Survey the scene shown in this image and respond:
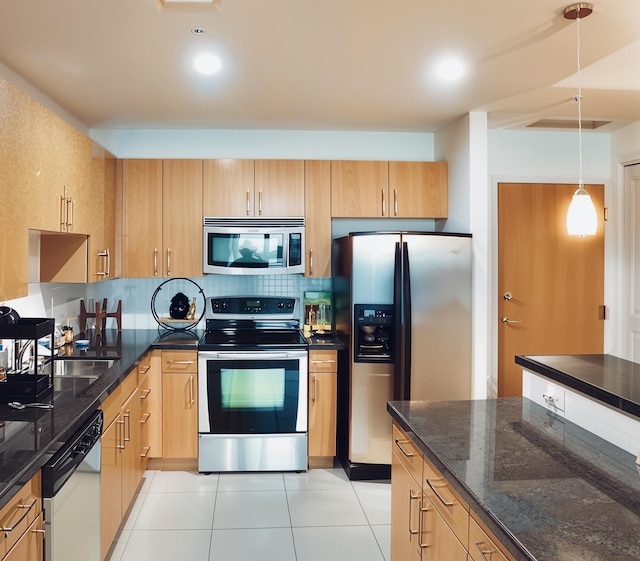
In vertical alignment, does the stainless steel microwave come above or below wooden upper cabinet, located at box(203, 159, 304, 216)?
below

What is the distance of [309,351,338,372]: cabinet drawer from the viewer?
3715mm

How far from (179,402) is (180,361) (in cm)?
27

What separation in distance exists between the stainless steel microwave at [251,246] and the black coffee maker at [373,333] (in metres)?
0.66

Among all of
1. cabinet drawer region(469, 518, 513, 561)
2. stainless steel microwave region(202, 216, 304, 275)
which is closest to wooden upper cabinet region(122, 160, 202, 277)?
stainless steel microwave region(202, 216, 304, 275)

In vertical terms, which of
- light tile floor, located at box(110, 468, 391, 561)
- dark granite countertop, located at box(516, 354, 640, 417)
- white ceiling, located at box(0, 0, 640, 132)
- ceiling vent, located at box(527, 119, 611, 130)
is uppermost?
ceiling vent, located at box(527, 119, 611, 130)

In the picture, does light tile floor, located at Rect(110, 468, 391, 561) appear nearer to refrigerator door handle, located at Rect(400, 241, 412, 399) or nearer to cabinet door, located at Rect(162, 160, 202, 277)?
refrigerator door handle, located at Rect(400, 241, 412, 399)

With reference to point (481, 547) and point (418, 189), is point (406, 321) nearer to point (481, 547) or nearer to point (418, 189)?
point (418, 189)

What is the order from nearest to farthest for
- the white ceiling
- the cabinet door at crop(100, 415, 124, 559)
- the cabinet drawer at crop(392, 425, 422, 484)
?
1. the cabinet drawer at crop(392, 425, 422, 484)
2. the white ceiling
3. the cabinet door at crop(100, 415, 124, 559)

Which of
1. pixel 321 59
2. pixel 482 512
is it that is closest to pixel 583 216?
pixel 482 512

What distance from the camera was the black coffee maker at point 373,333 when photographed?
351 cm

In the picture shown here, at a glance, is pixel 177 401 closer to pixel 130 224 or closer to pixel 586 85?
pixel 130 224

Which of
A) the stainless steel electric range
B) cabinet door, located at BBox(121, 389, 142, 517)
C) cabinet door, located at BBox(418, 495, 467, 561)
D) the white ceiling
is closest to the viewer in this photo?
cabinet door, located at BBox(418, 495, 467, 561)

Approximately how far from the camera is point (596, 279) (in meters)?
4.34

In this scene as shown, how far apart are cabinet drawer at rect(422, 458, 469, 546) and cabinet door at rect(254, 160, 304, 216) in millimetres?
2493
